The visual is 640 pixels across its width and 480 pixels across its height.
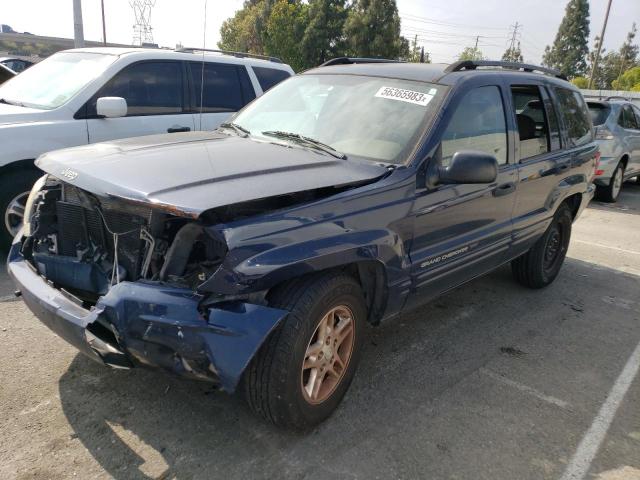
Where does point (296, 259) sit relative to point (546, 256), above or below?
above

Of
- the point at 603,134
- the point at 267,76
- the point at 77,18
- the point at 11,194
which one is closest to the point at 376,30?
the point at 77,18

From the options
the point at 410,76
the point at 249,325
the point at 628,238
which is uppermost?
the point at 410,76

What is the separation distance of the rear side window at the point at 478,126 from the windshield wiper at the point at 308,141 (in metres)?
0.65

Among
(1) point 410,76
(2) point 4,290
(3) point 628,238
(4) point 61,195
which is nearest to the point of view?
(4) point 61,195

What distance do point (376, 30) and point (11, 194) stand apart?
39289 millimetres

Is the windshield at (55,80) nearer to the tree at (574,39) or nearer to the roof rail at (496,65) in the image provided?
the roof rail at (496,65)

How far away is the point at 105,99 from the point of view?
4.76 metres

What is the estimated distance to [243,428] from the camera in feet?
8.82

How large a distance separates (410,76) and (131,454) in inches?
109

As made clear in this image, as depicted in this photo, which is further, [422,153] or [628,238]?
[628,238]

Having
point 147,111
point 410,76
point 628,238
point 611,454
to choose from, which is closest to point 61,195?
point 410,76

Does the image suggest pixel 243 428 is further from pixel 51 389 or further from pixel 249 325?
pixel 51 389

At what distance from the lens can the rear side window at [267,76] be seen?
6.43 metres

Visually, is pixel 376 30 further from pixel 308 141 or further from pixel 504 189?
pixel 308 141
